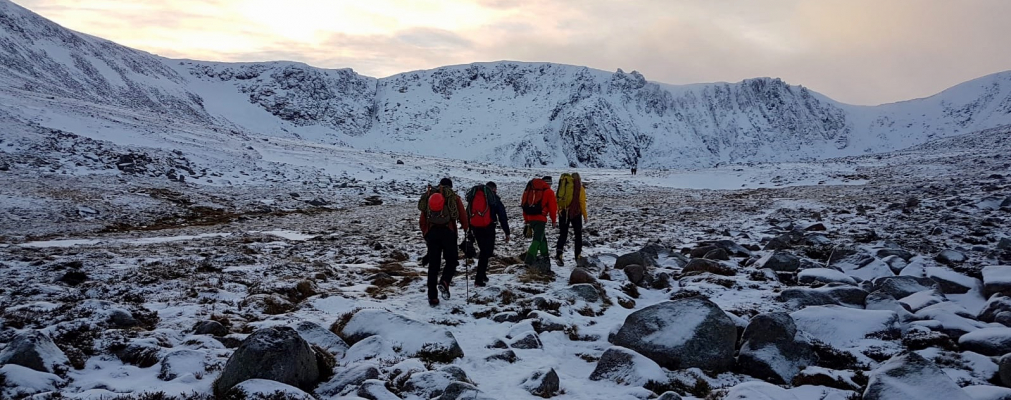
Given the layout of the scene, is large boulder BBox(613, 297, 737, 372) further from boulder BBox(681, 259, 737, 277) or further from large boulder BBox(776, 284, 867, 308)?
boulder BBox(681, 259, 737, 277)

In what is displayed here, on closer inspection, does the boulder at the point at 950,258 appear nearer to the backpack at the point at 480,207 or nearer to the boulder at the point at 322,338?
the backpack at the point at 480,207

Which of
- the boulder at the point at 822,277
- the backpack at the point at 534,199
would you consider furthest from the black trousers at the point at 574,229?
the boulder at the point at 822,277

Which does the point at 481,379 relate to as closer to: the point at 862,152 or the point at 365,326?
the point at 365,326

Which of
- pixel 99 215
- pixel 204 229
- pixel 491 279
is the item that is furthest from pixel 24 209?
pixel 491 279

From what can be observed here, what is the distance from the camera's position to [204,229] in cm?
1967

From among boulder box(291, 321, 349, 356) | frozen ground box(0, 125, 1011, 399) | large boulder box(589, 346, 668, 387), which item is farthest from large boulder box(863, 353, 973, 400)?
boulder box(291, 321, 349, 356)

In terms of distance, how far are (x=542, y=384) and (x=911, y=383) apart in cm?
332

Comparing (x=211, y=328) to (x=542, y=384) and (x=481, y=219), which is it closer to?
(x=542, y=384)

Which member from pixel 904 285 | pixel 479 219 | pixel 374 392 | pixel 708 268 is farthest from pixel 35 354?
pixel 904 285

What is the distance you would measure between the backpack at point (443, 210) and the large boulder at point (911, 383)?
6271 millimetres

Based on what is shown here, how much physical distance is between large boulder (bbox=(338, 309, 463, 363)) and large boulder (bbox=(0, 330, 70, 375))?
2.92 metres

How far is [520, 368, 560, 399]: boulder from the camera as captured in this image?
5363mm

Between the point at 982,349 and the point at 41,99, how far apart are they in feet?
197

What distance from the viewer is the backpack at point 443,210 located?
9.06 metres
